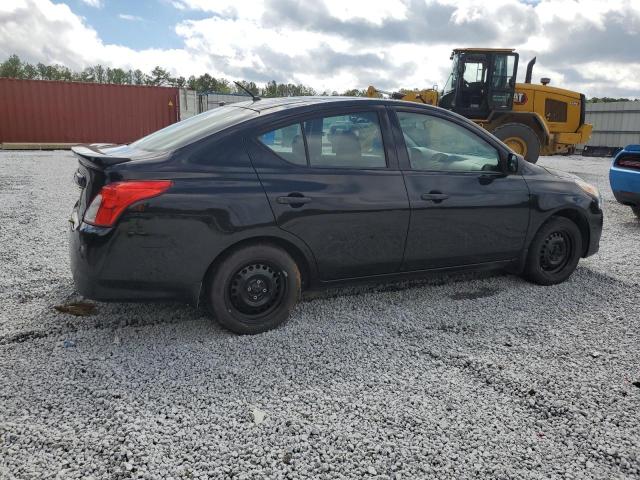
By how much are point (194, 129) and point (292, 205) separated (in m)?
0.90

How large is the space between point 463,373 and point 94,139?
21.6 m

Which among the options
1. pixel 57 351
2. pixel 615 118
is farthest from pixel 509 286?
pixel 615 118

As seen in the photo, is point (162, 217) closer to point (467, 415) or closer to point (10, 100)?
point (467, 415)

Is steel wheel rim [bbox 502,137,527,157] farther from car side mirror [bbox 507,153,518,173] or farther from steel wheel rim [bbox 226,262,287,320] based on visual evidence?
steel wheel rim [bbox 226,262,287,320]

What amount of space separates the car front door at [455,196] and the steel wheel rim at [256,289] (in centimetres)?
103

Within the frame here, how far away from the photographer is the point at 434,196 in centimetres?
387

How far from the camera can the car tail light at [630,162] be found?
7215 mm

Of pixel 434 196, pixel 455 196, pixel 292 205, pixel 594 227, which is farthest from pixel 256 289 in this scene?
pixel 594 227

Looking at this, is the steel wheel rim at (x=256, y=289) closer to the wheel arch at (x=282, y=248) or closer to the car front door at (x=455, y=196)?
the wheel arch at (x=282, y=248)

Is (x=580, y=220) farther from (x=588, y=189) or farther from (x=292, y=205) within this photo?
(x=292, y=205)

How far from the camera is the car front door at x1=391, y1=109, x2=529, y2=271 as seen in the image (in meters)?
3.85

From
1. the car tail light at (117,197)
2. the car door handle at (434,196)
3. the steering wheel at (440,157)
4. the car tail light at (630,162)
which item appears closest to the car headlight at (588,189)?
the steering wheel at (440,157)

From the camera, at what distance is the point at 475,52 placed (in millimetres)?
12258

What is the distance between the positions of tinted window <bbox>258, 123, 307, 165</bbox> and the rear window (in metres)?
0.21
